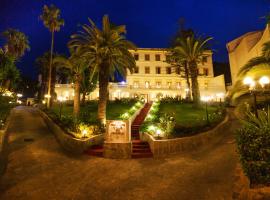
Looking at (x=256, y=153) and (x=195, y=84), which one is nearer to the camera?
(x=256, y=153)

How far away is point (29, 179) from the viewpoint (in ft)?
30.2

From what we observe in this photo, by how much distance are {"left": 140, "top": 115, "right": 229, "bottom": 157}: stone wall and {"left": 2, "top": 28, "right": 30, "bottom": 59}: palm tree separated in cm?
2846

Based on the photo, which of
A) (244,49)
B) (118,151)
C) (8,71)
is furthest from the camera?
(244,49)

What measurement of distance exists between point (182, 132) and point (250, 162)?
8.16 m

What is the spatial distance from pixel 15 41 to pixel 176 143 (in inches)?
1243

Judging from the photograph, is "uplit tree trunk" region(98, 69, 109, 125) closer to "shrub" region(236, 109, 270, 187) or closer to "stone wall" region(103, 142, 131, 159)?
"stone wall" region(103, 142, 131, 159)

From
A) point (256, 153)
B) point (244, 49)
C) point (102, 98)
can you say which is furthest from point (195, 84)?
point (256, 153)

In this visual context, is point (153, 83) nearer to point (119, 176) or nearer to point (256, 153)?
point (119, 176)

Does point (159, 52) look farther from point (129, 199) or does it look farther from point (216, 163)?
point (129, 199)

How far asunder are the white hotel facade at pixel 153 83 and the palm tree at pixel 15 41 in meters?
14.3

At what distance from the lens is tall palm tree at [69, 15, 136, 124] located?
19.3 metres

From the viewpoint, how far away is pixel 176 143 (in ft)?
43.9

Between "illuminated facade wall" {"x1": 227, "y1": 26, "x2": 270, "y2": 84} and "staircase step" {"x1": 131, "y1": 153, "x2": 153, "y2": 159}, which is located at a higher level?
"illuminated facade wall" {"x1": 227, "y1": 26, "x2": 270, "y2": 84}

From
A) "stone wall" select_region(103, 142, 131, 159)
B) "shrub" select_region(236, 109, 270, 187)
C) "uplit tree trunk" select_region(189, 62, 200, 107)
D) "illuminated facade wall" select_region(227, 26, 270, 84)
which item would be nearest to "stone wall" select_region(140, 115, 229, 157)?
"stone wall" select_region(103, 142, 131, 159)
